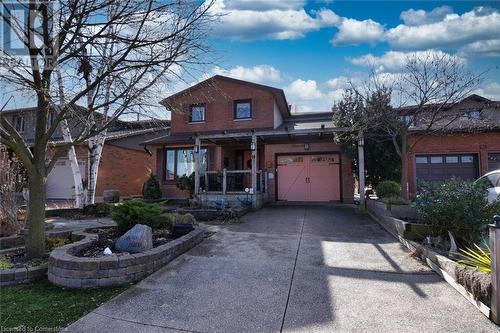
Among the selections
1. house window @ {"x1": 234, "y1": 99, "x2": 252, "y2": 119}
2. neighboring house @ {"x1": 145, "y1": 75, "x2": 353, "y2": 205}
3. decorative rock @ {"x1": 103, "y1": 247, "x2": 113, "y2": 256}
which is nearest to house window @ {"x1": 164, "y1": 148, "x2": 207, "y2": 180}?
neighboring house @ {"x1": 145, "y1": 75, "x2": 353, "y2": 205}

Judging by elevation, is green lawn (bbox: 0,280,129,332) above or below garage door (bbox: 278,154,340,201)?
below

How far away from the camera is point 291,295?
13.1ft

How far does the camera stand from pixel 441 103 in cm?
983

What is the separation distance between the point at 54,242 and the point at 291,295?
523cm

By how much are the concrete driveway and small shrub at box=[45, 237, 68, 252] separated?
2.73 meters

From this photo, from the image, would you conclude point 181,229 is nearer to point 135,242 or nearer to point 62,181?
point 135,242

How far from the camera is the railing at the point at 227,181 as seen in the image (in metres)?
13.0

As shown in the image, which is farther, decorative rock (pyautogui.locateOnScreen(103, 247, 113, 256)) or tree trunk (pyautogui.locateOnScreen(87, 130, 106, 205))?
tree trunk (pyautogui.locateOnScreen(87, 130, 106, 205))

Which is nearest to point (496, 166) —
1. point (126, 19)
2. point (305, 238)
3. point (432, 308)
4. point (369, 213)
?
point (369, 213)

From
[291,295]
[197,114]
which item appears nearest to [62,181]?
[197,114]

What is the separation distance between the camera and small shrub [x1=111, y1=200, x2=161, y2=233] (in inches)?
250

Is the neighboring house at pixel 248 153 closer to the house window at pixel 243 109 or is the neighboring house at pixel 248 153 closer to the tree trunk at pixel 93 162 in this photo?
the house window at pixel 243 109

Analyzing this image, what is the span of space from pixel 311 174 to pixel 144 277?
37.9 feet

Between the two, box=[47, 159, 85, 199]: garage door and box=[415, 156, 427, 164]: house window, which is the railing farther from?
box=[47, 159, 85, 199]: garage door
